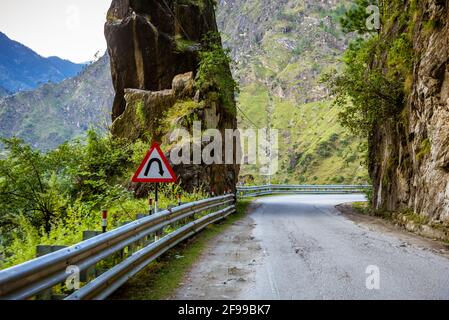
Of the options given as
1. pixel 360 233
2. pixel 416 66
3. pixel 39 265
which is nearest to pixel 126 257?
pixel 39 265

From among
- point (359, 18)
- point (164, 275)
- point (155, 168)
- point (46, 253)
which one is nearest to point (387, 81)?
point (155, 168)

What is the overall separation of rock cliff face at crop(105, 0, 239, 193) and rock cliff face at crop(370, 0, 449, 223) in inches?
390

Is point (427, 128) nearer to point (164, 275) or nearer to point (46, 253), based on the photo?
point (164, 275)

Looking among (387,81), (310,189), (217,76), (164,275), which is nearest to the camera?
(164,275)

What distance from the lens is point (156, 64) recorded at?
1059 inches

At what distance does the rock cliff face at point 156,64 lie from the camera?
916 inches

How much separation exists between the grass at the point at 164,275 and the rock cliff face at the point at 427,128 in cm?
671

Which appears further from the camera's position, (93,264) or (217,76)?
(217,76)

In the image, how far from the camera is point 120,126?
78.7ft

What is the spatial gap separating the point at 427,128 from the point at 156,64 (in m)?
18.1

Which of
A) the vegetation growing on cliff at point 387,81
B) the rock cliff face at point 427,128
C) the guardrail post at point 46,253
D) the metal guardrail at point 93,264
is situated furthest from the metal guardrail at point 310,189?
the guardrail post at point 46,253
